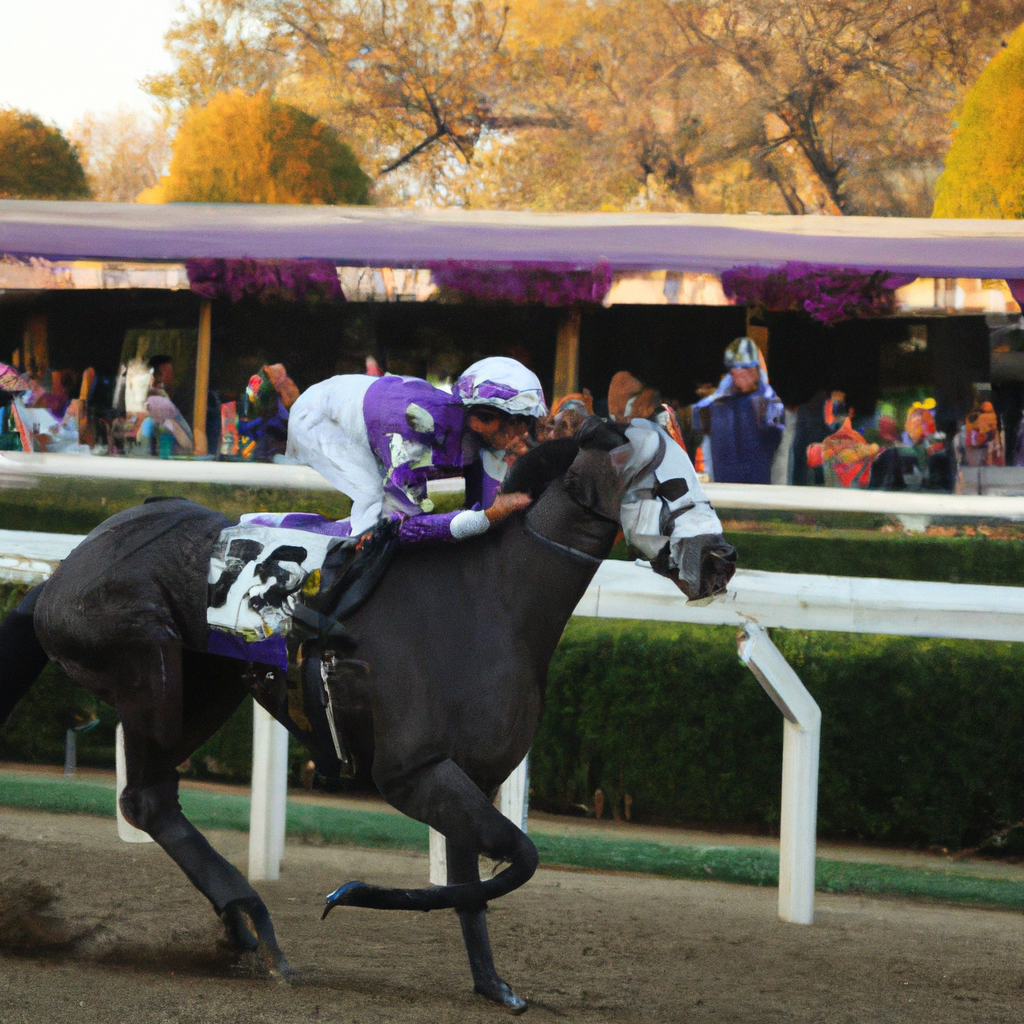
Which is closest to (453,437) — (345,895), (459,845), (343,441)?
(343,441)

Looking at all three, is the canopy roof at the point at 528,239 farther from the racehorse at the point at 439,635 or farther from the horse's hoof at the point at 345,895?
the horse's hoof at the point at 345,895

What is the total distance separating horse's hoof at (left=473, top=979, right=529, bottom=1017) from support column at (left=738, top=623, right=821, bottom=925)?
40.9 inches

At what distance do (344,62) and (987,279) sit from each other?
15047 mm

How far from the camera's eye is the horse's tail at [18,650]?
10.3 feet

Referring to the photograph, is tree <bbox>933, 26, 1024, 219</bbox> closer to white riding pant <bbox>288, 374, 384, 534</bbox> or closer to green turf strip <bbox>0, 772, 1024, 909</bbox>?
green turf strip <bbox>0, 772, 1024, 909</bbox>

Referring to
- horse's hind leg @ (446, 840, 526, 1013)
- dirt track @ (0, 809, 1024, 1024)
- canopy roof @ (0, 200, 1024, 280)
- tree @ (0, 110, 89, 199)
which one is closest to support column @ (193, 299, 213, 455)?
canopy roof @ (0, 200, 1024, 280)

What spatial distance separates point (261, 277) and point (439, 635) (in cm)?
661

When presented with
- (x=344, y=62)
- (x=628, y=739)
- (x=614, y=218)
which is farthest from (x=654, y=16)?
(x=628, y=739)

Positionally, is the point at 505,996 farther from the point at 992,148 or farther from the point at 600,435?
the point at 992,148

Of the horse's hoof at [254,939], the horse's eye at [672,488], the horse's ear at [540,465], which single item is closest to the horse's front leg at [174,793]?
the horse's hoof at [254,939]

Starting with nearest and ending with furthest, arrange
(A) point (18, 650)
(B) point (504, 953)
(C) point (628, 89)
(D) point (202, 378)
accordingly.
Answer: (A) point (18, 650) → (B) point (504, 953) → (D) point (202, 378) → (C) point (628, 89)

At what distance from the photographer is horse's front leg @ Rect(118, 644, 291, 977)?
2.99 meters

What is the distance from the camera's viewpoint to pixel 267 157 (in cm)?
1741

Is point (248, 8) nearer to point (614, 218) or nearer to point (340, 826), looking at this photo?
point (614, 218)
